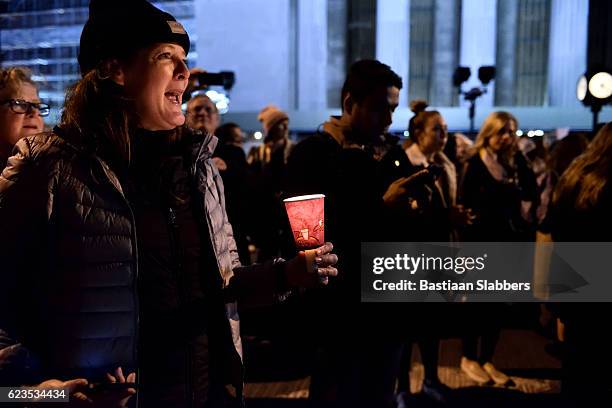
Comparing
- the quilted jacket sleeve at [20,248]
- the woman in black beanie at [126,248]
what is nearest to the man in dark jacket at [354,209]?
the woman in black beanie at [126,248]

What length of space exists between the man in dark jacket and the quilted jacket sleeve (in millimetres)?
1308

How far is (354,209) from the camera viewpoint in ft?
8.28

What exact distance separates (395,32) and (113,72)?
26.1 meters

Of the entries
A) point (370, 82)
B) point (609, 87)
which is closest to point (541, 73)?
point (609, 87)

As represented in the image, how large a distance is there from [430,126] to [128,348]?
343 centimetres

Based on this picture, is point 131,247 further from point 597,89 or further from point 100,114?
point 597,89

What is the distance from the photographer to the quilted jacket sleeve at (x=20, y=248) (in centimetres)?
137

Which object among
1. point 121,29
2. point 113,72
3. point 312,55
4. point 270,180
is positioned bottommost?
point 270,180

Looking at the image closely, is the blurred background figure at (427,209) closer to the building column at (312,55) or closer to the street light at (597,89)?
the street light at (597,89)

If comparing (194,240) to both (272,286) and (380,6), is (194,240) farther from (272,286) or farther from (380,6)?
(380,6)

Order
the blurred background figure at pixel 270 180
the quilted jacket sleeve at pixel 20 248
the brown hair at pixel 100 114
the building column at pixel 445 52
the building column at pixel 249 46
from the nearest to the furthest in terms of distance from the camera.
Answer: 1. the quilted jacket sleeve at pixel 20 248
2. the brown hair at pixel 100 114
3. the blurred background figure at pixel 270 180
4. the building column at pixel 445 52
5. the building column at pixel 249 46

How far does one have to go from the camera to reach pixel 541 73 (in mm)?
25453

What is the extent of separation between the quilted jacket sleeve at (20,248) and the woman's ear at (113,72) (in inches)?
12.2

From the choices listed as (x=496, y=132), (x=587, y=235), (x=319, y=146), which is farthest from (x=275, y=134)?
(x=587, y=235)
